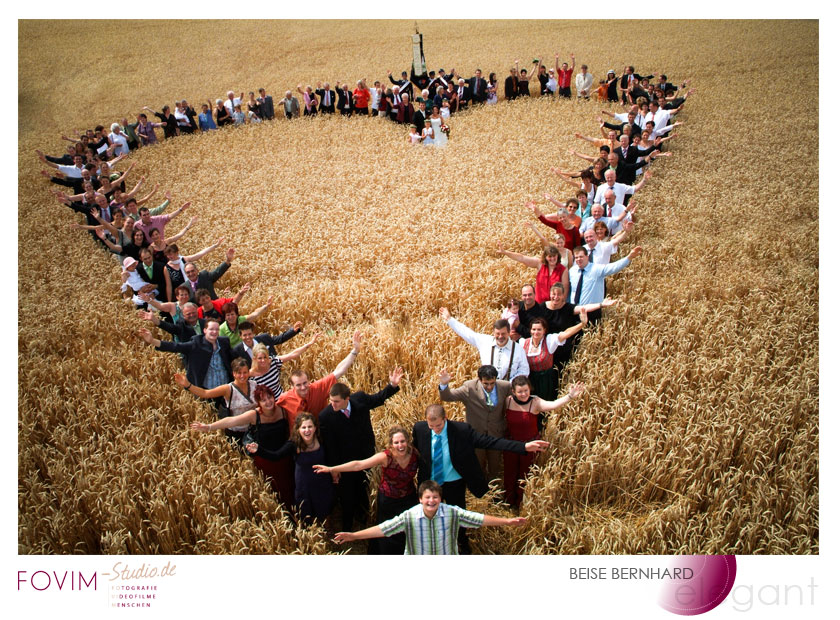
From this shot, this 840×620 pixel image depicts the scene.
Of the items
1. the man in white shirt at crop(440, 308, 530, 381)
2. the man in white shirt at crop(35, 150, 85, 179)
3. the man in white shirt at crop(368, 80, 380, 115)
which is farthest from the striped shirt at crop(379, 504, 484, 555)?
the man in white shirt at crop(368, 80, 380, 115)

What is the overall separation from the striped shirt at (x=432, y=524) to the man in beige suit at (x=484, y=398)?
2.57ft

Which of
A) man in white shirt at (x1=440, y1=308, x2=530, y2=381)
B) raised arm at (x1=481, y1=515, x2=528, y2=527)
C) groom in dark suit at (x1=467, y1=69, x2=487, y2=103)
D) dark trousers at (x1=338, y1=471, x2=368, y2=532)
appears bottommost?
dark trousers at (x1=338, y1=471, x2=368, y2=532)

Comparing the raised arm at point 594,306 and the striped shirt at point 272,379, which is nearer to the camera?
the striped shirt at point 272,379

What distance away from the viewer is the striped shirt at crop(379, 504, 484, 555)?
347 centimetres

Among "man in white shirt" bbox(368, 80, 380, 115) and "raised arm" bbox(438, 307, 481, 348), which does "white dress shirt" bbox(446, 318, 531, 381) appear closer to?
"raised arm" bbox(438, 307, 481, 348)

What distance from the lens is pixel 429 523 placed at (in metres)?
3.49

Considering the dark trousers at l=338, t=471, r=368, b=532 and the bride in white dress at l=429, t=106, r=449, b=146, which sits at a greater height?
the bride in white dress at l=429, t=106, r=449, b=146

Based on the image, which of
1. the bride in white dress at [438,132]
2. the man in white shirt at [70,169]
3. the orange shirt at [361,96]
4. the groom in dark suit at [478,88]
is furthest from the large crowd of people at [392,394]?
the orange shirt at [361,96]

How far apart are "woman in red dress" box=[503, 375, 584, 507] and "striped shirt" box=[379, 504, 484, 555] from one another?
0.82 meters

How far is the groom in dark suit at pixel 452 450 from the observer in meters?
3.72

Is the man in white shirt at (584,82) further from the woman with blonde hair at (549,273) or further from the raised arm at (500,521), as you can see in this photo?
the raised arm at (500,521)

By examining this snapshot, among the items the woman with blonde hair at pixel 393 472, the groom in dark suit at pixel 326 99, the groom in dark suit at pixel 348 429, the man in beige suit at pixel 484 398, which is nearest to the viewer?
the woman with blonde hair at pixel 393 472

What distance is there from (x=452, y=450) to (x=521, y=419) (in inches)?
25.4

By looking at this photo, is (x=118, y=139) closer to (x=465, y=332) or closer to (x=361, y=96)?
(x=361, y=96)
